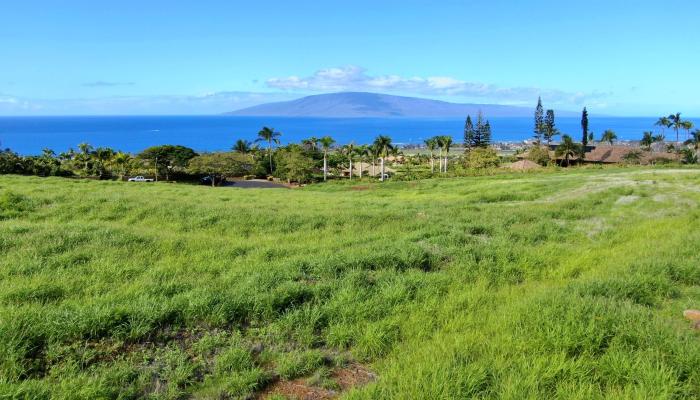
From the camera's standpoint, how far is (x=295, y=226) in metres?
9.95

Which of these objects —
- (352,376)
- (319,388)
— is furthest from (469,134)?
(319,388)

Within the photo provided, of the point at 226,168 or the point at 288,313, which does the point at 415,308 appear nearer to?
the point at 288,313

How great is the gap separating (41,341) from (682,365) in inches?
229

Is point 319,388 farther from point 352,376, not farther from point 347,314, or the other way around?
point 347,314

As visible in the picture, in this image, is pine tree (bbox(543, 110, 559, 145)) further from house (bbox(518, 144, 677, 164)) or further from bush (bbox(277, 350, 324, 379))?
bush (bbox(277, 350, 324, 379))

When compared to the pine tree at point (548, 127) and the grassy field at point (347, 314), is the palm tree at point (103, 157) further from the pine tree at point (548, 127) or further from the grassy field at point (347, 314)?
the pine tree at point (548, 127)

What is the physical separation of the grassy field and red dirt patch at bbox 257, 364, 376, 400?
2 cm

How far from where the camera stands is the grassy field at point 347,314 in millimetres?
3658

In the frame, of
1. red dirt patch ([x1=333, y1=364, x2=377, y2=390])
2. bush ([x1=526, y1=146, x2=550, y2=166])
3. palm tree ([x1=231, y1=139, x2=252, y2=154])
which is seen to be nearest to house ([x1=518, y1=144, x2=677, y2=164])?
bush ([x1=526, y1=146, x2=550, y2=166])

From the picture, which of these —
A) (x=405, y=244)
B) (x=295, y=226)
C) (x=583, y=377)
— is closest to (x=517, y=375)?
(x=583, y=377)

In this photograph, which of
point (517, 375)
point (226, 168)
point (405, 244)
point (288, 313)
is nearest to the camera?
point (517, 375)

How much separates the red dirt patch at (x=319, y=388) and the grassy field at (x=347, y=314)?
0.02m

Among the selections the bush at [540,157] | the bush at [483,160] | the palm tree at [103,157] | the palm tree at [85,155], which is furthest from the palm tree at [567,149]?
the palm tree at [85,155]

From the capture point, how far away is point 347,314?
5008 millimetres
